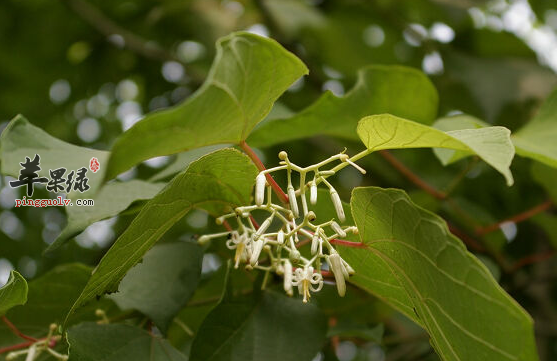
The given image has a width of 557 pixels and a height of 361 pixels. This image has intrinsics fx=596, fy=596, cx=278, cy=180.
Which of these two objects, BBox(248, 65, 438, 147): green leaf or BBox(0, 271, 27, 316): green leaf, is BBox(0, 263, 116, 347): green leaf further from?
BBox(248, 65, 438, 147): green leaf

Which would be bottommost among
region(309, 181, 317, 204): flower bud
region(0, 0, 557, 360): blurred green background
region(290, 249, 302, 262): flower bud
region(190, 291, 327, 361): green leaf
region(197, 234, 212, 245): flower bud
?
region(0, 0, 557, 360): blurred green background

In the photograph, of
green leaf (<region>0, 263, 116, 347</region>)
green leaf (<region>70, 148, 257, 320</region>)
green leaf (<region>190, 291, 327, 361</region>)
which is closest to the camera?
green leaf (<region>70, 148, 257, 320</region>)

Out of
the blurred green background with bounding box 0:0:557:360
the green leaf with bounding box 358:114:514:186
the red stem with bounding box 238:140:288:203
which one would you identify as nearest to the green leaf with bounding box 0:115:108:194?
the red stem with bounding box 238:140:288:203

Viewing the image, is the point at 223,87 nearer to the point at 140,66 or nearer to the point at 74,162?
the point at 74,162

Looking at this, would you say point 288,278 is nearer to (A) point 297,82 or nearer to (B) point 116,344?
(B) point 116,344

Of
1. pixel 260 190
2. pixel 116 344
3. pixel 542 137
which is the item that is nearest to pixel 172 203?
pixel 260 190

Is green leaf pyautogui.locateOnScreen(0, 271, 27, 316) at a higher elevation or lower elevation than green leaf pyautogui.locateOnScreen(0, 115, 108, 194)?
lower

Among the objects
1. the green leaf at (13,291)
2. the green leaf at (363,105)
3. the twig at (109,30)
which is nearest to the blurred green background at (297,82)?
the twig at (109,30)

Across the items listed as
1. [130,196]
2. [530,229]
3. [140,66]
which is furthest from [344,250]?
[140,66]
